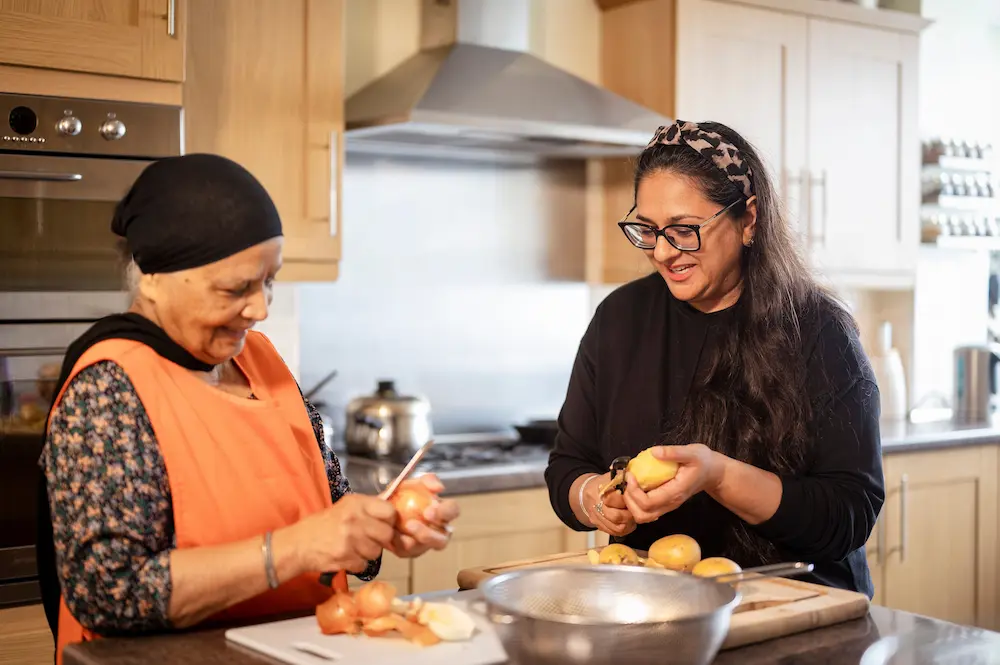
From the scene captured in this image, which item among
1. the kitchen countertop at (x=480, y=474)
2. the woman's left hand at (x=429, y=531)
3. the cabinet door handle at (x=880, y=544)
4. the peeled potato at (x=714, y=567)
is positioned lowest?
the cabinet door handle at (x=880, y=544)

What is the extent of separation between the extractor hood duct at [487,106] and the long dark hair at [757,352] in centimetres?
123

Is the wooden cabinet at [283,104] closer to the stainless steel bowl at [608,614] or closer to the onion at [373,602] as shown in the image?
the onion at [373,602]

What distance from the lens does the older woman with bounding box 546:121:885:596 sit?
1.76m

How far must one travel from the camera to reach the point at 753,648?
1420 mm

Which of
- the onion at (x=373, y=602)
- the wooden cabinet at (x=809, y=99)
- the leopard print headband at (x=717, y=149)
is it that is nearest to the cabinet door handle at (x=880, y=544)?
the wooden cabinet at (x=809, y=99)

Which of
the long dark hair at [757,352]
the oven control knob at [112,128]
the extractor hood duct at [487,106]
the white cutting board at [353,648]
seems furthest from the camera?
the extractor hood duct at [487,106]

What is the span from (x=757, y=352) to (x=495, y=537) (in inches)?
50.7

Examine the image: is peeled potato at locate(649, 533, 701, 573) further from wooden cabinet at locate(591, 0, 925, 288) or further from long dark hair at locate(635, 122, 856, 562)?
wooden cabinet at locate(591, 0, 925, 288)

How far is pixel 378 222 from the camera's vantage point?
3490 mm

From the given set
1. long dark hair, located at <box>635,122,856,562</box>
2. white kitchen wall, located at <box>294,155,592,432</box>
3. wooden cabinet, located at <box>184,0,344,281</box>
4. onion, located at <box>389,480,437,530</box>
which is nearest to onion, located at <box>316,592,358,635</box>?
onion, located at <box>389,480,437,530</box>

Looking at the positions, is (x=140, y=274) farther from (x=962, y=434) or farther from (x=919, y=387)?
(x=919, y=387)

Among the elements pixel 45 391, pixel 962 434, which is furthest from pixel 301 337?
pixel 962 434

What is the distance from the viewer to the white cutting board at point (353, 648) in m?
1.32

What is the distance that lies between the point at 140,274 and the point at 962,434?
3101 mm
